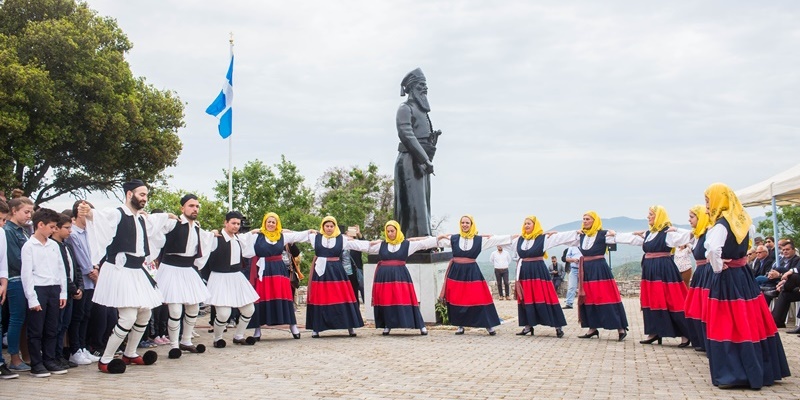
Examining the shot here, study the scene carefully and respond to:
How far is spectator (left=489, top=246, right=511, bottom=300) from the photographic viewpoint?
22.0 metres

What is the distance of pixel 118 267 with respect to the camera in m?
7.90

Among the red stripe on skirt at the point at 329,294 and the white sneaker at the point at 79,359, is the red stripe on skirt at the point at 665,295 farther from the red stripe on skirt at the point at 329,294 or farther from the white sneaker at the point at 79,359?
the white sneaker at the point at 79,359

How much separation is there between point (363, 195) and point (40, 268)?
91.4 ft

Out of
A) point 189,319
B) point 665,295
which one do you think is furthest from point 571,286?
point 189,319

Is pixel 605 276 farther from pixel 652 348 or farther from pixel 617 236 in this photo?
pixel 652 348

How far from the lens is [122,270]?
7.90m

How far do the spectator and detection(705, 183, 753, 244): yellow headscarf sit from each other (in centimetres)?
1411

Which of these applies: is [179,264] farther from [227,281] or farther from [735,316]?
[735,316]

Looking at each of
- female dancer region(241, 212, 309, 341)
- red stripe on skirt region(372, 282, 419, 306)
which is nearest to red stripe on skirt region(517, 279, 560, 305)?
red stripe on skirt region(372, 282, 419, 306)

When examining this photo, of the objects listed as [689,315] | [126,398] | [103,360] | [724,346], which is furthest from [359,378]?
[689,315]

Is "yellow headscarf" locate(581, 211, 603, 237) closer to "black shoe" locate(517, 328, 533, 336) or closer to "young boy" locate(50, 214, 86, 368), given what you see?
"black shoe" locate(517, 328, 533, 336)

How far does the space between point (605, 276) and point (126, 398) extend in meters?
7.32

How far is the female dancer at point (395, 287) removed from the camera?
11945 millimetres

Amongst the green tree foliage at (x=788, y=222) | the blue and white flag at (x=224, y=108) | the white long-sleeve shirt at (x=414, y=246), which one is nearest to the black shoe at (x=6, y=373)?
the white long-sleeve shirt at (x=414, y=246)
